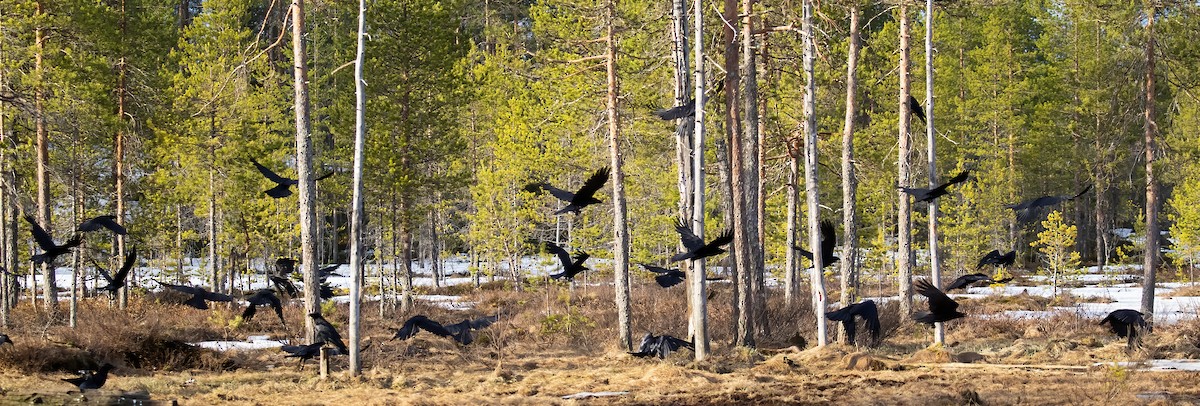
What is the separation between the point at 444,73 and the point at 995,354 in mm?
16921

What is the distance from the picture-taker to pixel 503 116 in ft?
104

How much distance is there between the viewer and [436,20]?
28.9 m

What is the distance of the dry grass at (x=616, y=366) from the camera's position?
13.5 m

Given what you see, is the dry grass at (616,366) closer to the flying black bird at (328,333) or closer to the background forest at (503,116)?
the flying black bird at (328,333)

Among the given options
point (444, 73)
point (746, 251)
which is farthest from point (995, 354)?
point (444, 73)

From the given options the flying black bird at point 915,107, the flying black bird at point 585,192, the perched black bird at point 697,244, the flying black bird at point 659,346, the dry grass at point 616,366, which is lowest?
the dry grass at point 616,366

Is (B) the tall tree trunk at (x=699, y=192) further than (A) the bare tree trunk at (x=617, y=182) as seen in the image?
No

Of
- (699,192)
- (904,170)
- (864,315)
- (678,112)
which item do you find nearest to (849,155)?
(904,170)

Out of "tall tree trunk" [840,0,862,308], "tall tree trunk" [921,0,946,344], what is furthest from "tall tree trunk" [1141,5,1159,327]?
"tall tree trunk" [840,0,862,308]

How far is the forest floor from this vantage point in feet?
44.1

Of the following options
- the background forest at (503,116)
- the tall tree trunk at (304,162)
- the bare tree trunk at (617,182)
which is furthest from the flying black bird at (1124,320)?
the tall tree trunk at (304,162)

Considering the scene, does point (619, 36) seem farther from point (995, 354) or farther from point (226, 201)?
point (226, 201)

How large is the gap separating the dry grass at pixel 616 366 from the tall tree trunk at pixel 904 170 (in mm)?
518

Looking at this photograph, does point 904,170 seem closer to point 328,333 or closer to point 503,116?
point 328,333
